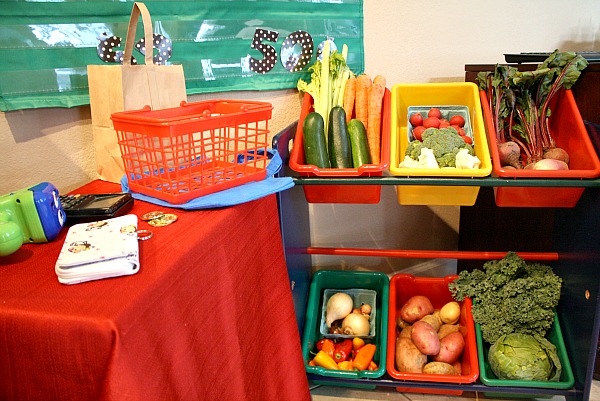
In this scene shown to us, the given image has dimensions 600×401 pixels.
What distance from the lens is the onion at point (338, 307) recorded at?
5.82 ft

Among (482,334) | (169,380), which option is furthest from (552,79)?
(169,380)

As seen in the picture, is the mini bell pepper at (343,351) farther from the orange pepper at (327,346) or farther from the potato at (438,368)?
the potato at (438,368)

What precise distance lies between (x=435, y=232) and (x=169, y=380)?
1619 millimetres

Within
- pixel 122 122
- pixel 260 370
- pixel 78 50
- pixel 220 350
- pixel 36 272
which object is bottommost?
pixel 260 370

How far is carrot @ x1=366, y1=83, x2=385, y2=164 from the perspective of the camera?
159cm

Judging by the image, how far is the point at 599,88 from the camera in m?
1.53

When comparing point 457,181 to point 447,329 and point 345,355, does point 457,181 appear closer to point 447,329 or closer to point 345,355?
point 447,329

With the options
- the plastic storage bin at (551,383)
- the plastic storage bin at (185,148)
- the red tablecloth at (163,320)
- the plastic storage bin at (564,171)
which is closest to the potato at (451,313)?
the plastic storage bin at (551,383)

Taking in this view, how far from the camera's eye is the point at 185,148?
1170 mm

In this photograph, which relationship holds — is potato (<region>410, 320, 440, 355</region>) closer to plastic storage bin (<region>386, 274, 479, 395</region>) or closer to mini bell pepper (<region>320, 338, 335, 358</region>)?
plastic storage bin (<region>386, 274, 479, 395</region>)

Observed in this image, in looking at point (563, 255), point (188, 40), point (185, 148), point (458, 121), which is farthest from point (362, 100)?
point (563, 255)

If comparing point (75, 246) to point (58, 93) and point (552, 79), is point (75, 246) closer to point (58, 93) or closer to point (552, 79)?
point (58, 93)

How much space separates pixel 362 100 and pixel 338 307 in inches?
28.9

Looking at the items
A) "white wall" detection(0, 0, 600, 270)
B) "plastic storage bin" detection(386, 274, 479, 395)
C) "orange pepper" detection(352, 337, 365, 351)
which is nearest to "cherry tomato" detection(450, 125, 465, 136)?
"white wall" detection(0, 0, 600, 270)
